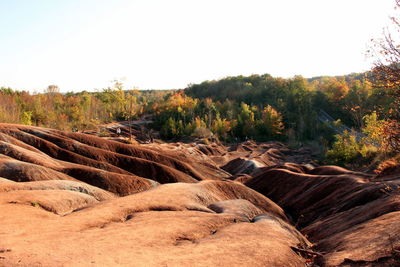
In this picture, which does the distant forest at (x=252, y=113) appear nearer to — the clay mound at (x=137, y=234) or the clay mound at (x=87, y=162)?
the clay mound at (x=87, y=162)

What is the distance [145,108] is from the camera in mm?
100000

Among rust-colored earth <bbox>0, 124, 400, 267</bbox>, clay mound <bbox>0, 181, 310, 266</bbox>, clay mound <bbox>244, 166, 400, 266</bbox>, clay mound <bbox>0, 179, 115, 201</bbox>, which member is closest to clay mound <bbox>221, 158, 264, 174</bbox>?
clay mound <bbox>244, 166, 400, 266</bbox>

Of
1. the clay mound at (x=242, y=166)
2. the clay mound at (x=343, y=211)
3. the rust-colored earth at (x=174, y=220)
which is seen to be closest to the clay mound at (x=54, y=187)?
the rust-colored earth at (x=174, y=220)

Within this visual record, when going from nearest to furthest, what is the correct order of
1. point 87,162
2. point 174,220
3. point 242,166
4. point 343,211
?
point 174,220
point 343,211
point 87,162
point 242,166

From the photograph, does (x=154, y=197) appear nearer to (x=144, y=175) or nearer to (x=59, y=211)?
(x=59, y=211)

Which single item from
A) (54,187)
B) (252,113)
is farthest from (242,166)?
(252,113)

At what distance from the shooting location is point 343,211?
18812 millimetres

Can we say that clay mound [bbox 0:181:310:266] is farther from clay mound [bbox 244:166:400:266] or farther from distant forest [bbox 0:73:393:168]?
distant forest [bbox 0:73:393:168]

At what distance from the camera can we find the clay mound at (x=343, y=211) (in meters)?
10.6

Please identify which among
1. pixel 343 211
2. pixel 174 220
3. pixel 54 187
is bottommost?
pixel 343 211

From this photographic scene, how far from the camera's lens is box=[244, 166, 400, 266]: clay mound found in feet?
34.8

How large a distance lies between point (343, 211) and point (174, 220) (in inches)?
399

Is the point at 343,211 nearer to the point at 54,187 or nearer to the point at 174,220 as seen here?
the point at 174,220

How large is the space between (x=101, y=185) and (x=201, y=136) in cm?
5310
